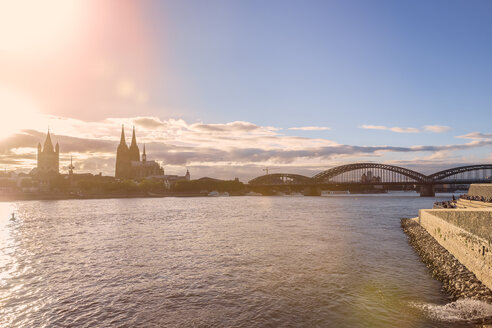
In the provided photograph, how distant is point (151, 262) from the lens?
79.1 ft

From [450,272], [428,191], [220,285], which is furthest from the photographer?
[428,191]

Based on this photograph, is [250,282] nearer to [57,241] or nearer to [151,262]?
[151,262]

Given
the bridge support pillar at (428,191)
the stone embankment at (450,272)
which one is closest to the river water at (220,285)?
the stone embankment at (450,272)

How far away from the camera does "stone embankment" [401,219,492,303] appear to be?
16.3 m

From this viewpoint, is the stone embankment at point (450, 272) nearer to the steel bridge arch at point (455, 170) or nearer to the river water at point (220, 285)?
the river water at point (220, 285)

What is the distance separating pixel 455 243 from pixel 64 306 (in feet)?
77.2

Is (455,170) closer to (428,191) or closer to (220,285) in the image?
(428,191)

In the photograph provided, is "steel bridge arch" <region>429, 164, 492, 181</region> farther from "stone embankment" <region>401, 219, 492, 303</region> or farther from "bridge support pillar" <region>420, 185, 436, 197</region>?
"stone embankment" <region>401, 219, 492, 303</region>

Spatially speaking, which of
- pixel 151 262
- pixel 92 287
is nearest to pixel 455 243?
pixel 151 262

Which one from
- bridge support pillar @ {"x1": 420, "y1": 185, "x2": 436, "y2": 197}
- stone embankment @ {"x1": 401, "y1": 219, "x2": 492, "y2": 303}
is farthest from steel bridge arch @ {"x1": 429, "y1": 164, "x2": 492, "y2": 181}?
stone embankment @ {"x1": 401, "y1": 219, "x2": 492, "y2": 303}

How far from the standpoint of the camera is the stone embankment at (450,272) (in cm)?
1633

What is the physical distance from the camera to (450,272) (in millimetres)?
20188

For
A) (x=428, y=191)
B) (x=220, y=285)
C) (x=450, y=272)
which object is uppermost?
(x=428, y=191)

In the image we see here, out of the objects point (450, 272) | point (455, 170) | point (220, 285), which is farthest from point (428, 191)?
point (220, 285)
